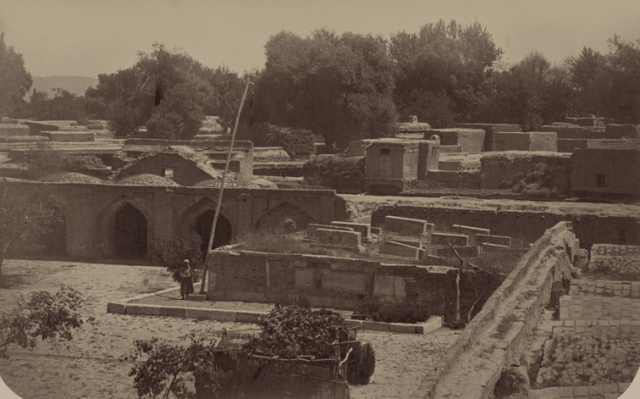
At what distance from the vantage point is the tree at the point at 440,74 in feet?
124

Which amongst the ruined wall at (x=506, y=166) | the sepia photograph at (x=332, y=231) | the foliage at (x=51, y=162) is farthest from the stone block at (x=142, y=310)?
the ruined wall at (x=506, y=166)

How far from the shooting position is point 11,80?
122ft

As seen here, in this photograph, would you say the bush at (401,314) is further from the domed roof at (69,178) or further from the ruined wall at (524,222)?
the domed roof at (69,178)

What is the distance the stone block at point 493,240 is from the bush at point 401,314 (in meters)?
3.44

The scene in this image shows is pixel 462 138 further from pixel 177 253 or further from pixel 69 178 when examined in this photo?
pixel 177 253

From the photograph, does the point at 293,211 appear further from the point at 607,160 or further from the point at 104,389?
the point at 104,389

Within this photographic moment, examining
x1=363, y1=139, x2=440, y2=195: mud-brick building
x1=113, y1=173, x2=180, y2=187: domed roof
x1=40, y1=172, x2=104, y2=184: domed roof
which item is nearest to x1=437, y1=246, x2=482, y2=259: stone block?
x1=113, y1=173, x2=180, y2=187: domed roof

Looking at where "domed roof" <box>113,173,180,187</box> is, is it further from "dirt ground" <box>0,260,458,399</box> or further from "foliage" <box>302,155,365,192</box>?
"dirt ground" <box>0,260,458,399</box>

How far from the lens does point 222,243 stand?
25.3 metres

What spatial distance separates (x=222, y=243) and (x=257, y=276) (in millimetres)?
7634

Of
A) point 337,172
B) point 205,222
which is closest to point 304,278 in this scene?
point 205,222

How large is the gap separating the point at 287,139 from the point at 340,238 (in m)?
22.5

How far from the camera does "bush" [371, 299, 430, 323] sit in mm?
15766

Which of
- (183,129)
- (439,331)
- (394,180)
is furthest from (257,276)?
(183,129)
